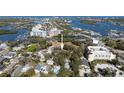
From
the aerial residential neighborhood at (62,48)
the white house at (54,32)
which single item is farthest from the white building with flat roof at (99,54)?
the white house at (54,32)

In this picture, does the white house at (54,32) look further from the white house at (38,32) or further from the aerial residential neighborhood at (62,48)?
the white house at (38,32)

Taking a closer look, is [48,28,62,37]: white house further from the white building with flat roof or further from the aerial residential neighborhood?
the white building with flat roof

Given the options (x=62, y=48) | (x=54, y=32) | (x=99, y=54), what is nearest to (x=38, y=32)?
(x=54, y=32)

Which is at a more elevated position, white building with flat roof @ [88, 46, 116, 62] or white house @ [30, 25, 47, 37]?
white house @ [30, 25, 47, 37]

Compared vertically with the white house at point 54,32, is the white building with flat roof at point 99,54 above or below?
below

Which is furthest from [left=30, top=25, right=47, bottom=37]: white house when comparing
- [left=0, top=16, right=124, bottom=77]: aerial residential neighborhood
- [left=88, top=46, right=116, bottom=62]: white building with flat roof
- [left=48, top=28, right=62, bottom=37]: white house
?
[left=88, top=46, right=116, bottom=62]: white building with flat roof

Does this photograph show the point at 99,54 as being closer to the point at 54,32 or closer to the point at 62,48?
the point at 62,48

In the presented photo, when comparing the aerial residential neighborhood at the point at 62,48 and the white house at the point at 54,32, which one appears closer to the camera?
the aerial residential neighborhood at the point at 62,48
